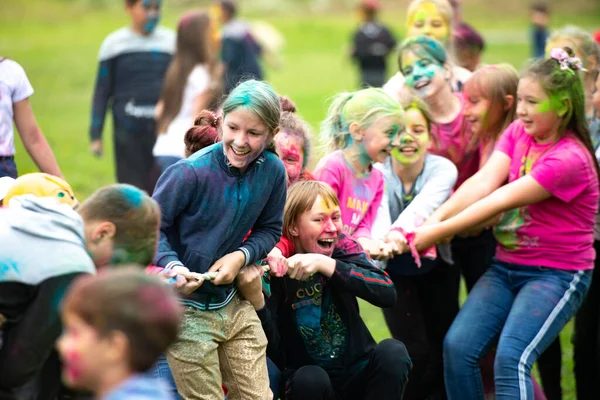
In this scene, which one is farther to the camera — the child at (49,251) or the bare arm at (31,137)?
the bare arm at (31,137)

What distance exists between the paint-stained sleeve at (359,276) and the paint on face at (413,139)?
859 mm

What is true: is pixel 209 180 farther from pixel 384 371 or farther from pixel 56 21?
pixel 56 21

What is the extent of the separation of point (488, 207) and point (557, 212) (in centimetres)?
38

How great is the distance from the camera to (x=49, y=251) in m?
3.03

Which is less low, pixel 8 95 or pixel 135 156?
pixel 8 95

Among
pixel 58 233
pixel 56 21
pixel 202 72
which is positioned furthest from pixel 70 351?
pixel 56 21

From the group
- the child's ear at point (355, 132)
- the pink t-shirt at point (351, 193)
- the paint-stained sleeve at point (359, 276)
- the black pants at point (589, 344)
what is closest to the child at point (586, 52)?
the black pants at point (589, 344)

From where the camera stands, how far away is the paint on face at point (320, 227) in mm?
4164

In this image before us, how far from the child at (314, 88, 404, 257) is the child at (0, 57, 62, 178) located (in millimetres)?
1731

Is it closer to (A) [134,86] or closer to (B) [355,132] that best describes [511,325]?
(B) [355,132]

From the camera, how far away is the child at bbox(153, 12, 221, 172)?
7477 mm

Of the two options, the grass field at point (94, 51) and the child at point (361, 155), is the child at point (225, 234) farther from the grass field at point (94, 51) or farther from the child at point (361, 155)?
the grass field at point (94, 51)

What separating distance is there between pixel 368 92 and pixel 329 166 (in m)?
0.49

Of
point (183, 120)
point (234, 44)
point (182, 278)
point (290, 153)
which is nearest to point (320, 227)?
point (290, 153)
